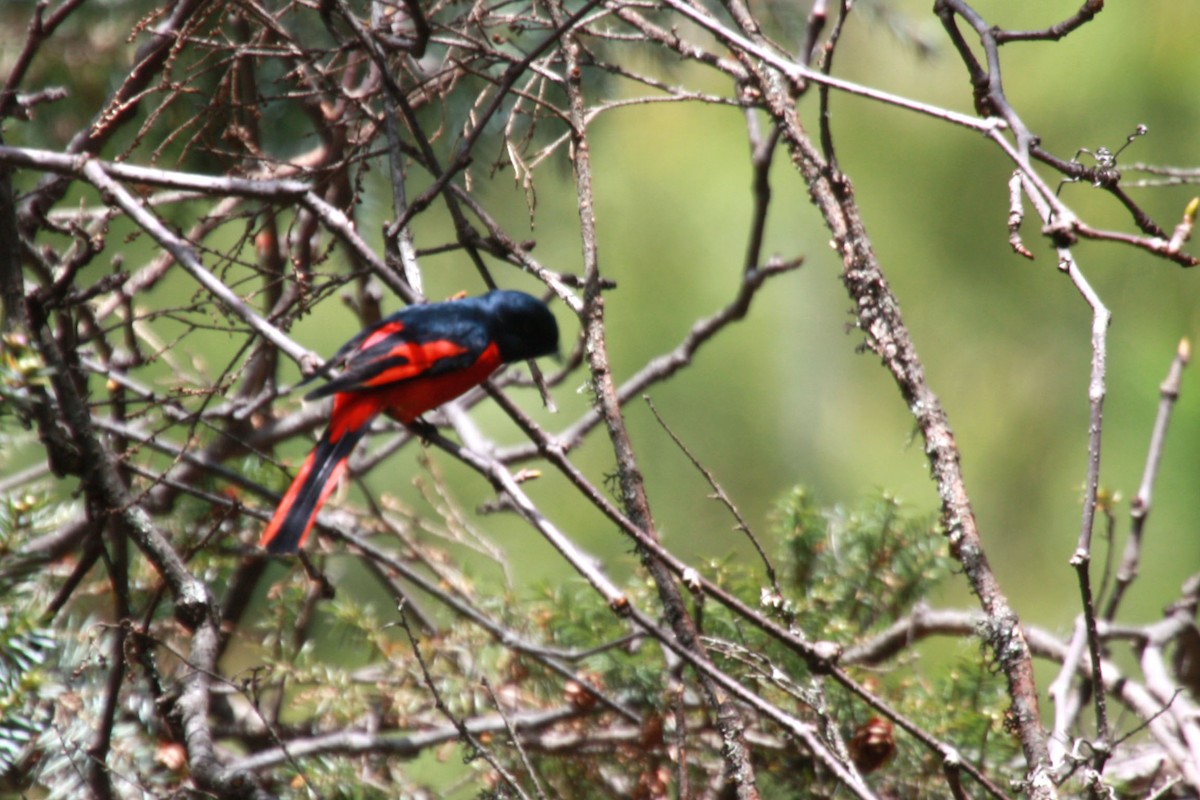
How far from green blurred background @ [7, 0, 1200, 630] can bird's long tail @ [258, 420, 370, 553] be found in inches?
92.5

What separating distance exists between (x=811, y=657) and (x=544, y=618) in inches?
48.7

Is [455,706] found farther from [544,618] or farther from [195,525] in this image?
[195,525]

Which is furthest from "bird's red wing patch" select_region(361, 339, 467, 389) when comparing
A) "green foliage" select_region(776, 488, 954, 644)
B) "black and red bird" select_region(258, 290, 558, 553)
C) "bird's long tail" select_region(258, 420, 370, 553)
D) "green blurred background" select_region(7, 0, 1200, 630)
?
"green blurred background" select_region(7, 0, 1200, 630)

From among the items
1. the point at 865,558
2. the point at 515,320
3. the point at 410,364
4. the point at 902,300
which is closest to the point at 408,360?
the point at 410,364

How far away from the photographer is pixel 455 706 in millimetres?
2463

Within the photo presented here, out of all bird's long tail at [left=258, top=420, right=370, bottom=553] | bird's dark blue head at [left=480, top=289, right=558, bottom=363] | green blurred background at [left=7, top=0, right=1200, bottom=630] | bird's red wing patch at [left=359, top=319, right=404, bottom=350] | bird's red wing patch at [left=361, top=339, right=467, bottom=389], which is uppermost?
green blurred background at [left=7, top=0, right=1200, bottom=630]

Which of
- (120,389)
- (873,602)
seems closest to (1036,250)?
(873,602)

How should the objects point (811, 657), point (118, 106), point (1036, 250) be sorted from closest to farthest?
1. point (811, 657)
2. point (118, 106)
3. point (1036, 250)

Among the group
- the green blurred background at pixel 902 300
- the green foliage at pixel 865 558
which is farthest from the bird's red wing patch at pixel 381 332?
the green blurred background at pixel 902 300

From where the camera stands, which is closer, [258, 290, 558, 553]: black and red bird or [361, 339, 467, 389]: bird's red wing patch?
[258, 290, 558, 553]: black and red bird

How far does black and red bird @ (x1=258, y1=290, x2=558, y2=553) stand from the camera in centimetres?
211

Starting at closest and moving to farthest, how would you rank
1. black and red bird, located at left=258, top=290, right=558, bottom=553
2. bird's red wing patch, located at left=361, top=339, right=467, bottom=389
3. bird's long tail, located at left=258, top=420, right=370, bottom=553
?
bird's long tail, located at left=258, top=420, right=370, bottom=553 < black and red bird, located at left=258, top=290, right=558, bottom=553 < bird's red wing patch, located at left=361, top=339, right=467, bottom=389

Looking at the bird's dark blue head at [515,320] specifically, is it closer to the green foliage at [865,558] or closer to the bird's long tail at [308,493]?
the bird's long tail at [308,493]

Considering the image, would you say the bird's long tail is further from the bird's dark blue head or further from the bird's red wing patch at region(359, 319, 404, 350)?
the bird's dark blue head
